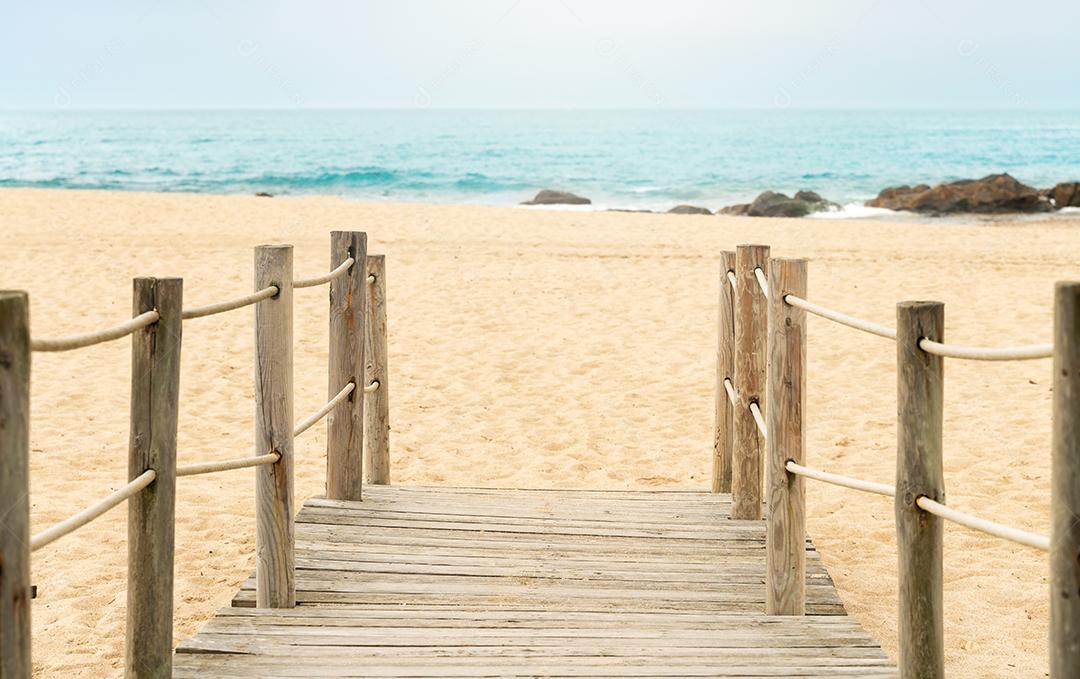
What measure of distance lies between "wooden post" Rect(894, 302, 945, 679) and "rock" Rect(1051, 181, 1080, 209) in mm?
26279

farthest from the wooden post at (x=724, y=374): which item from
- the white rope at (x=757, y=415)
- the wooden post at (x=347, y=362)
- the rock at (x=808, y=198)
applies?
the rock at (x=808, y=198)

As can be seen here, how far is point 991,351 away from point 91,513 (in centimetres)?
184

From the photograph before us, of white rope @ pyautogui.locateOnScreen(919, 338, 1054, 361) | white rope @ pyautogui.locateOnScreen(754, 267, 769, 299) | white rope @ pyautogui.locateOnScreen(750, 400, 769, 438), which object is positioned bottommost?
white rope @ pyautogui.locateOnScreen(750, 400, 769, 438)

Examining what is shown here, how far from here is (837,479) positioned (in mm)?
2877

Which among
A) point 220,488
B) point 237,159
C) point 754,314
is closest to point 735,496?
point 754,314

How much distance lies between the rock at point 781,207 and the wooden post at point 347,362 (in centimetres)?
2287

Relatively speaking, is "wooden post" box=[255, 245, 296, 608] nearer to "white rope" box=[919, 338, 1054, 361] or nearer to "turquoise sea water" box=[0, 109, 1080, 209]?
"white rope" box=[919, 338, 1054, 361]

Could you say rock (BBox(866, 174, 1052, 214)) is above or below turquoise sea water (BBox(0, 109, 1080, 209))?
below

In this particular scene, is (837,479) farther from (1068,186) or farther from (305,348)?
(1068,186)

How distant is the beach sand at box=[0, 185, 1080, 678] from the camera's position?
14.0 ft

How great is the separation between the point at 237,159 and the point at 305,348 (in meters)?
42.0

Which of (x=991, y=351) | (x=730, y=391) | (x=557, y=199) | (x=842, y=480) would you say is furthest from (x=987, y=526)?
(x=557, y=199)

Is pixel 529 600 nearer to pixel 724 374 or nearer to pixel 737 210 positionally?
pixel 724 374

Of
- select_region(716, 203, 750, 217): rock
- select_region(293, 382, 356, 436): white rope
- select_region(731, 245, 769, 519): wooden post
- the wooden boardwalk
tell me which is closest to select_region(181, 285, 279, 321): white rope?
select_region(293, 382, 356, 436): white rope
